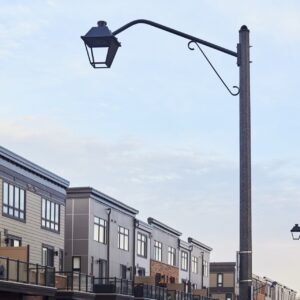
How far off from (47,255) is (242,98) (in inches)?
1641

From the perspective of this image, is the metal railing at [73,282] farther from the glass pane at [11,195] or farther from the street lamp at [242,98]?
the street lamp at [242,98]

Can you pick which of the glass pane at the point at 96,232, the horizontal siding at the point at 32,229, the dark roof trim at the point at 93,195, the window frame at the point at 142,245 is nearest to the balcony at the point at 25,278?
the horizontal siding at the point at 32,229

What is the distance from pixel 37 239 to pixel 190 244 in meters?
45.2

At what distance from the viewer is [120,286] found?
2271 inches

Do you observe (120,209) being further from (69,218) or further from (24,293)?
(24,293)

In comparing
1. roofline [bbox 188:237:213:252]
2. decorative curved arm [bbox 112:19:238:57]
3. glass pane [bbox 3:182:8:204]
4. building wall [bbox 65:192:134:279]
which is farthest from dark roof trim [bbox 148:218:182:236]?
decorative curved arm [bbox 112:19:238:57]

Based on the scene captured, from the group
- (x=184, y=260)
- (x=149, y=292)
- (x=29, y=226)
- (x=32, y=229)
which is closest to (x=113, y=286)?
(x=149, y=292)

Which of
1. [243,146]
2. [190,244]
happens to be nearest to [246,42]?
[243,146]

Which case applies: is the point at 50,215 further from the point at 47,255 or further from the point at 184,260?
the point at 184,260

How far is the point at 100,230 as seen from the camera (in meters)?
61.7

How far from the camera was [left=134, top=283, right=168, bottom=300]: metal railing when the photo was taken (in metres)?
62.0

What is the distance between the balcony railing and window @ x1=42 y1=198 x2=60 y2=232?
526 centimetres

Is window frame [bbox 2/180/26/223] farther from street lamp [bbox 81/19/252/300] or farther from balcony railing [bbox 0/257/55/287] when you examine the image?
street lamp [bbox 81/19/252/300]

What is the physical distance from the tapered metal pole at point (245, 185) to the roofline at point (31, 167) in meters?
34.1
